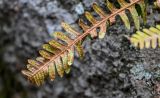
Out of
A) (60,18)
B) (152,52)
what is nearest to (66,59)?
(152,52)

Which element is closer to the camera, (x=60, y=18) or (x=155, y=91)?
(x=155, y=91)

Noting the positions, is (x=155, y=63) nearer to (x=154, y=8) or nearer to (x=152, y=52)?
(x=152, y=52)

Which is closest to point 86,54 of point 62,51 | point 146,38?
point 62,51

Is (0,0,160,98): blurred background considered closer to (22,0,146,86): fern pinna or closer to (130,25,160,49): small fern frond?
(22,0,146,86): fern pinna

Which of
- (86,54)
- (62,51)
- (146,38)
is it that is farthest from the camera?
(86,54)

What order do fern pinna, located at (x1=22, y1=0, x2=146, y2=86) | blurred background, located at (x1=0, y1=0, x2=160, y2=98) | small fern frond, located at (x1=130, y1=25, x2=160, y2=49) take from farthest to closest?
blurred background, located at (x1=0, y1=0, x2=160, y2=98) < fern pinna, located at (x1=22, y1=0, x2=146, y2=86) < small fern frond, located at (x1=130, y1=25, x2=160, y2=49)

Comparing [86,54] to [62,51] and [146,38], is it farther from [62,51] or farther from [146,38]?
[146,38]

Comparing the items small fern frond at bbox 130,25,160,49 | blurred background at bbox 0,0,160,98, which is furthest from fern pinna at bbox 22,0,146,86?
blurred background at bbox 0,0,160,98

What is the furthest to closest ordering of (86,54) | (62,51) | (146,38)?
(86,54)
(62,51)
(146,38)

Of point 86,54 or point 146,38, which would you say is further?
point 86,54
